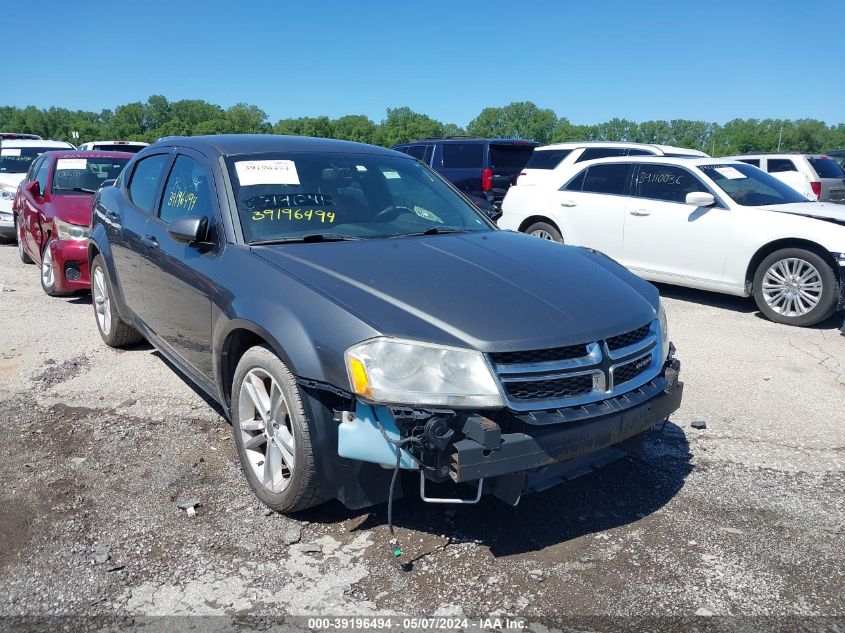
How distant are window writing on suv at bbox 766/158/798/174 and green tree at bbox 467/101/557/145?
102416 millimetres

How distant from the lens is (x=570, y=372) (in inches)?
114

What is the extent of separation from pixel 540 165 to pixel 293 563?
11266mm

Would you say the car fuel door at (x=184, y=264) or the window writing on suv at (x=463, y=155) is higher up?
the window writing on suv at (x=463, y=155)

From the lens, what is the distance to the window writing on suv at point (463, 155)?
1404cm

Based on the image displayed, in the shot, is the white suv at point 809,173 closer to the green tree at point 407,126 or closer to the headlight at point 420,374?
the headlight at point 420,374

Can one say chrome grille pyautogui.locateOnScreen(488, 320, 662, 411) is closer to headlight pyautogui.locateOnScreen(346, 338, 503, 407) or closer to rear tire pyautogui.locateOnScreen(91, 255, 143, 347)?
headlight pyautogui.locateOnScreen(346, 338, 503, 407)

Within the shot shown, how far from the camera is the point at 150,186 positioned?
4.95 m

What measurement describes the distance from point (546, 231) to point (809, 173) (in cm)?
774

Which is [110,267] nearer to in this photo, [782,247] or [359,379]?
[359,379]

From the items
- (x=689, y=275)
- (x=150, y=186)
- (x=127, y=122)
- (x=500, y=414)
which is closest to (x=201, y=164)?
(x=150, y=186)

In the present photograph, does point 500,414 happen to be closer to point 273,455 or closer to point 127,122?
point 273,455

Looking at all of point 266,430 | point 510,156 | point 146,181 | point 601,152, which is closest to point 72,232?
point 146,181

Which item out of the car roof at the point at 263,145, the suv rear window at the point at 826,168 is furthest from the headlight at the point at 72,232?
the suv rear window at the point at 826,168

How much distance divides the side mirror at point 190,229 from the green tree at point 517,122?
4526 inches
